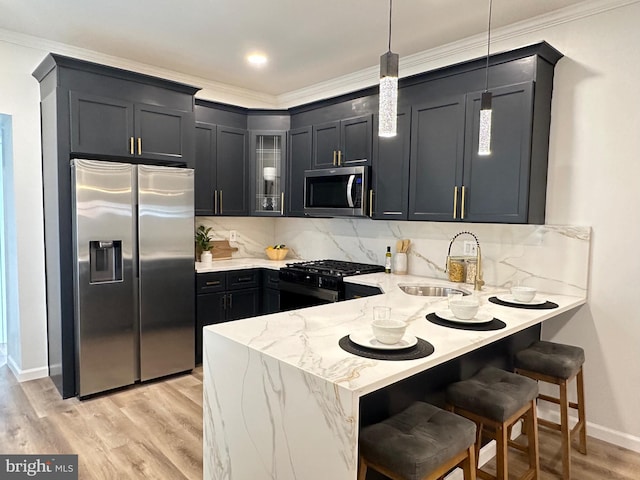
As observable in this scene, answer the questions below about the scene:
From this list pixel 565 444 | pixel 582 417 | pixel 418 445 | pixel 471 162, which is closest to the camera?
pixel 418 445

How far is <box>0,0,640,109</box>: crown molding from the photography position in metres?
2.88

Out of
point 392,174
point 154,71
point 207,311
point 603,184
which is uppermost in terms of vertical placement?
point 154,71

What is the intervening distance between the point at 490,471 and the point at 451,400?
2.72ft

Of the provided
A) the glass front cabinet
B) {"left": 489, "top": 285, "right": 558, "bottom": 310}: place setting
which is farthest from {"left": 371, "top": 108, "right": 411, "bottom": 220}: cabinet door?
the glass front cabinet

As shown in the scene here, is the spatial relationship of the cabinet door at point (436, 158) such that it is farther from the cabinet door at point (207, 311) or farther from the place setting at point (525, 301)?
the cabinet door at point (207, 311)

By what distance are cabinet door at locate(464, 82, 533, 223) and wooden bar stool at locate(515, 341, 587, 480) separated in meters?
0.84

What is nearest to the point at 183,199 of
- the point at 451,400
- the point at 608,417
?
the point at 451,400

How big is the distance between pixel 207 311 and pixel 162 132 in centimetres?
165

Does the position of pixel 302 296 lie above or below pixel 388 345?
below

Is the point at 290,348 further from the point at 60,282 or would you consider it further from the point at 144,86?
the point at 144,86

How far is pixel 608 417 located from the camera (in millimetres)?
2822

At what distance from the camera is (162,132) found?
3596mm

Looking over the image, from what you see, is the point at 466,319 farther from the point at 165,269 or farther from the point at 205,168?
the point at 205,168

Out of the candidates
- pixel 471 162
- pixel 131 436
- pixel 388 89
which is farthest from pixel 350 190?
pixel 131 436
